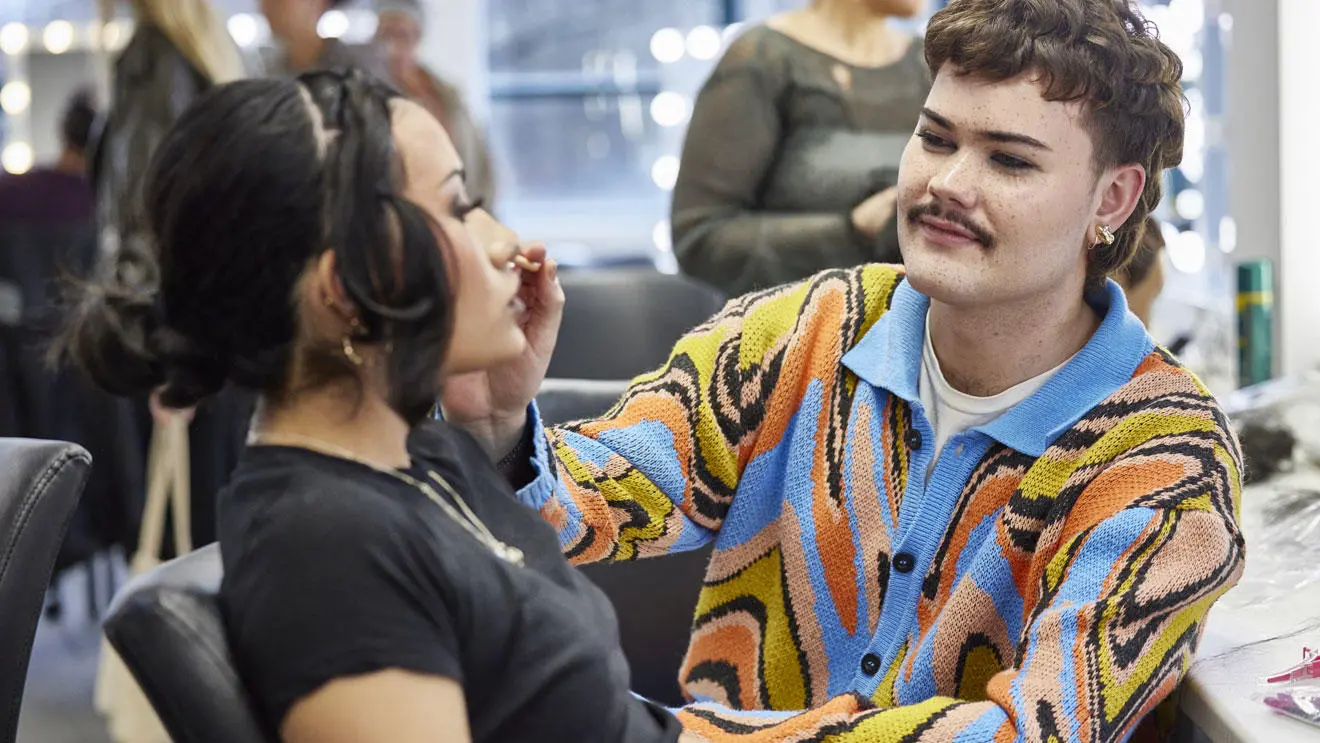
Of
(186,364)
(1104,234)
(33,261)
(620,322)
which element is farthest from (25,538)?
(33,261)

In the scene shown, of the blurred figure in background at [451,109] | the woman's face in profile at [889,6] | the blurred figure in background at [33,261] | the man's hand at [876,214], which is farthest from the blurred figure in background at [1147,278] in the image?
the blurred figure in background at [33,261]

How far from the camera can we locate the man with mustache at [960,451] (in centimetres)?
122

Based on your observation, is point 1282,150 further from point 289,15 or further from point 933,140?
point 289,15

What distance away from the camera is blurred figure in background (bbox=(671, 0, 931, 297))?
2156 mm

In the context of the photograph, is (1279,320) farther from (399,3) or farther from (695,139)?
(399,3)

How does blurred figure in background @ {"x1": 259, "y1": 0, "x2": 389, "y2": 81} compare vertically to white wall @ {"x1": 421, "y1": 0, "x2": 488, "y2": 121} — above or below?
above

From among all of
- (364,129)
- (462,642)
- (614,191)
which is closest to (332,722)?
(462,642)

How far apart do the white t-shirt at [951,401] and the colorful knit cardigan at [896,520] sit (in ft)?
0.06

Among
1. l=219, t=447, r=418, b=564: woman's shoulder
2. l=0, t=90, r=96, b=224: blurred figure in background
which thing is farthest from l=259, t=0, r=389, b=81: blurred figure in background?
l=219, t=447, r=418, b=564: woman's shoulder

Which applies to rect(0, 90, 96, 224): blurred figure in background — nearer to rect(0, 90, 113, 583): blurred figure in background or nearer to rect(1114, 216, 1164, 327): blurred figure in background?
rect(0, 90, 113, 583): blurred figure in background

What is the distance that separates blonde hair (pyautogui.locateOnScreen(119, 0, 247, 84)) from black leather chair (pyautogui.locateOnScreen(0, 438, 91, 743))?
5.45 ft

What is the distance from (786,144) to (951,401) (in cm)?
83

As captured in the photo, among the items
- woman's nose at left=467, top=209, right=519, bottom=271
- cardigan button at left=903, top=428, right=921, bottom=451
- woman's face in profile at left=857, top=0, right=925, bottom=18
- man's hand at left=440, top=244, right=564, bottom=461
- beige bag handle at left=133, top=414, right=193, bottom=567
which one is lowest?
beige bag handle at left=133, top=414, right=193, bottom=567

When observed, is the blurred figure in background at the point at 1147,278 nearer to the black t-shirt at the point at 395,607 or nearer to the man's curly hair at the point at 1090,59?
the man's curly hair at the point at 1090,59
